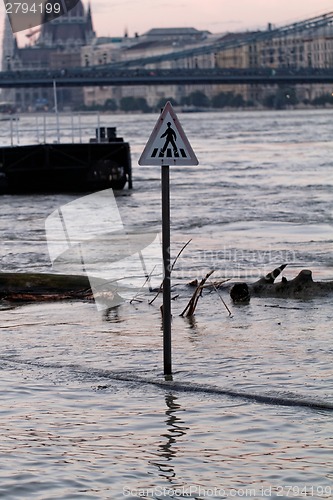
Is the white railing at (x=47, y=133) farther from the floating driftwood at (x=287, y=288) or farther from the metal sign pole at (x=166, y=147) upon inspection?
the metal sign pole at (x=166, y=147)

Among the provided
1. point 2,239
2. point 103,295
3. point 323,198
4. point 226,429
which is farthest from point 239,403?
point 323,198

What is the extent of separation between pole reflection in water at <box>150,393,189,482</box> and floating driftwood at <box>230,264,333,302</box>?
3328mm

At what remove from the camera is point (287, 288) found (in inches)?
373

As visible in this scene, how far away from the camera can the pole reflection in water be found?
472cm

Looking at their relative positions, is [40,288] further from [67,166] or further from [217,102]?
[217,102]

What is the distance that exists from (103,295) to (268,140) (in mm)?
52968

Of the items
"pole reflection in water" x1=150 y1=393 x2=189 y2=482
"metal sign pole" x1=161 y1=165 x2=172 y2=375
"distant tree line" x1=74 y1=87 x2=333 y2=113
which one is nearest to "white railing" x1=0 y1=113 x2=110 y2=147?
"metal sign pole" x1=161 y1=165 x2=172 y2=375

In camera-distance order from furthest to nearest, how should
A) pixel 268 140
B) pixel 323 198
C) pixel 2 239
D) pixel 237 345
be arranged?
pixel 268 140, pixel 323 198, pixel 2 239, pixel 237 345

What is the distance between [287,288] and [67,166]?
21188mm

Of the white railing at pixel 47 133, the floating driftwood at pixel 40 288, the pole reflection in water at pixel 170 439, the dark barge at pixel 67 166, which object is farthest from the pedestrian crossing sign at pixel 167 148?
the dark barge at pixel 67 166

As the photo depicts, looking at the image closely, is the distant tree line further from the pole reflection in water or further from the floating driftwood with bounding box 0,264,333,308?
the pole reflection in water

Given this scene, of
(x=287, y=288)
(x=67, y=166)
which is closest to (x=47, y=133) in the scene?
(x=67, y=166)

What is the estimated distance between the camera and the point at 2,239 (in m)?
16.9

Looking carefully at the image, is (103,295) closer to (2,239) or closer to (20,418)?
(20,418)
